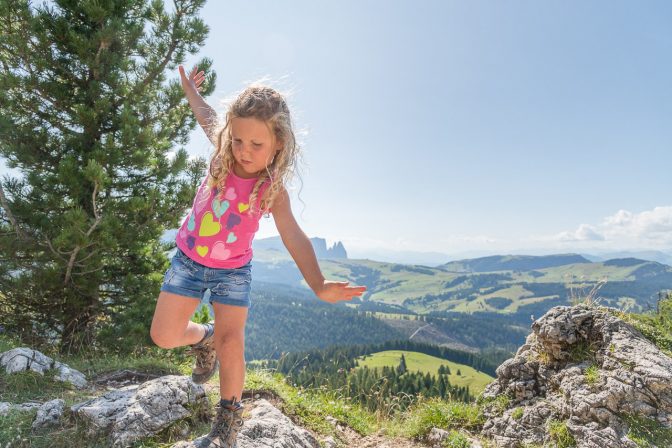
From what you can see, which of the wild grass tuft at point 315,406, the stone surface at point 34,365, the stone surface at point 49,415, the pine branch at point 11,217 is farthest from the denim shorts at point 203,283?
the pine branch at point 11,217

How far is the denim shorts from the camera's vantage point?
3.39 meters

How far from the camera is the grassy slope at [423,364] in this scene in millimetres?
114625

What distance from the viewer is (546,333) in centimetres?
527

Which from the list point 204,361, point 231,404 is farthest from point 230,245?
point 204,361

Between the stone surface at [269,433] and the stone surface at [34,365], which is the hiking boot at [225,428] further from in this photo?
the stone surface at [34,365]

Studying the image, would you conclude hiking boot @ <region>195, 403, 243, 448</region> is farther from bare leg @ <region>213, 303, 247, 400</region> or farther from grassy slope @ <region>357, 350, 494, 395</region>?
grassy slope @ <region>357, 350, 494, 395</region>

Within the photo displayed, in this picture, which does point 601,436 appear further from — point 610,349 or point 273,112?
point 273,112

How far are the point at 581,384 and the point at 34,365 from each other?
6.72 m

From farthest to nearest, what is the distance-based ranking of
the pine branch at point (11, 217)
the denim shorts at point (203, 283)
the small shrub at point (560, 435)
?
the pine branch at point (11, 217)
the small shrub at point (560, 435)
the denim shorts at point (203, 283)

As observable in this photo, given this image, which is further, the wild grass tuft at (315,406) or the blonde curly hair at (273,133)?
the wild grass tuft at (315,406)

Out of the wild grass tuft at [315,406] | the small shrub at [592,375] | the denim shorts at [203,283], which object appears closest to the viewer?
the denim shorts at [203,283]

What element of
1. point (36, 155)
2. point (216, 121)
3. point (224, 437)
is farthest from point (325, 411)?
point (36, 155)

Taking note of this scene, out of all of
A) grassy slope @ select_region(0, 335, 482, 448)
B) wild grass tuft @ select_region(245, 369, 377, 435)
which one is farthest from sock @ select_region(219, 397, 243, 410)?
wild grass tuft @ select_region(245, 369, 377, 435)

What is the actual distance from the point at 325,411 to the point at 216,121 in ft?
13.4
